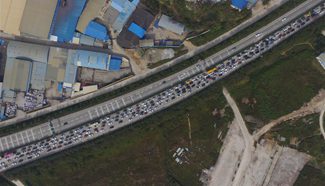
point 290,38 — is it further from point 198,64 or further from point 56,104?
point 56,104

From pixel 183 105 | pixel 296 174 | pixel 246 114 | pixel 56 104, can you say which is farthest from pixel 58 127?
pixel 296 174

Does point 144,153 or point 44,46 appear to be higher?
point 44,46

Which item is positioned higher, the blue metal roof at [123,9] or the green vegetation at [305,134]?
the blue metal roof at [123,9]

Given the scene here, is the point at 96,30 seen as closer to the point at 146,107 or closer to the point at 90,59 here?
the point at 90,59

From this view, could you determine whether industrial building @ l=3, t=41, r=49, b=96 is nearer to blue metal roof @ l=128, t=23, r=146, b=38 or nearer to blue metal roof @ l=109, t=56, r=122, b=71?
blue metal roof @ l=109, t=56, r=122, b=71

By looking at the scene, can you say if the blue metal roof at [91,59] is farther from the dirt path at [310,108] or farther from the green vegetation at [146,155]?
the dirt path at [310,108]

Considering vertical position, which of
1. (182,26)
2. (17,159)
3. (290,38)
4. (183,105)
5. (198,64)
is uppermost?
(290,38)

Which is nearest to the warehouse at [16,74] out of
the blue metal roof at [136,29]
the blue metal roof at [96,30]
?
the blue metal roof at [96,30]
